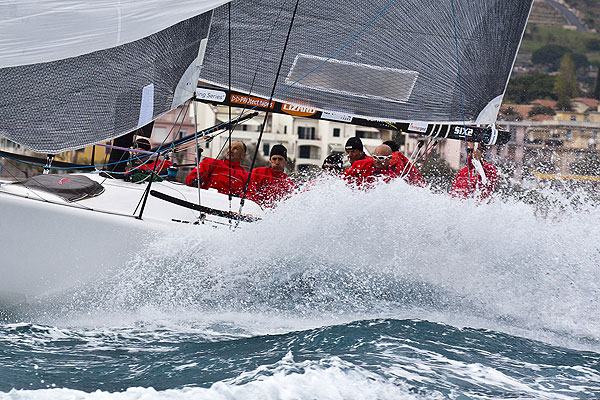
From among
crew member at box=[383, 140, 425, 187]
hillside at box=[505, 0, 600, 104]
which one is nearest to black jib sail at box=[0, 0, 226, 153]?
crew member at box=[383, 140, 425, 187]

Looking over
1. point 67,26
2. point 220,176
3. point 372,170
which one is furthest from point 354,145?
point 67,26

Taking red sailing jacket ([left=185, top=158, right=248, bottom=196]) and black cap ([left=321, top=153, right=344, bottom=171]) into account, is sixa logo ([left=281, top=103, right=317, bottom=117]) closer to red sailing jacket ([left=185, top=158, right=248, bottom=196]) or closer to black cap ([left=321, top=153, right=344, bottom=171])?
black cap ([left=321, top=153, right=344, bottom=171])

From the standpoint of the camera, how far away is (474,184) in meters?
4.78

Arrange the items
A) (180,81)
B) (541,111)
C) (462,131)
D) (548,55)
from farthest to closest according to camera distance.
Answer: (548,55) → (541,111) → (462,131) → (180,81)

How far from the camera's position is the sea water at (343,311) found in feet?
8.14

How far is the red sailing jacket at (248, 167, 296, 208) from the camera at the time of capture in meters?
4.27

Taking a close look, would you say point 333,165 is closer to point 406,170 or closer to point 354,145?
point 354,145

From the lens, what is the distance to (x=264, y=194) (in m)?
4.35

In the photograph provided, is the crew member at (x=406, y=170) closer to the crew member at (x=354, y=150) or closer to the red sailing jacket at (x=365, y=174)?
the red sailing jacket at (x=365, y=174)

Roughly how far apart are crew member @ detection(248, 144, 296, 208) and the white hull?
86 cm

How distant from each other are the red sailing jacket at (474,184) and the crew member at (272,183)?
3.35 ft

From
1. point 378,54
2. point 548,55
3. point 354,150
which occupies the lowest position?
point 354,150

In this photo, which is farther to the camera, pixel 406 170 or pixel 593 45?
pixel 593 45

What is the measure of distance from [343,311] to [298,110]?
1.74 m
